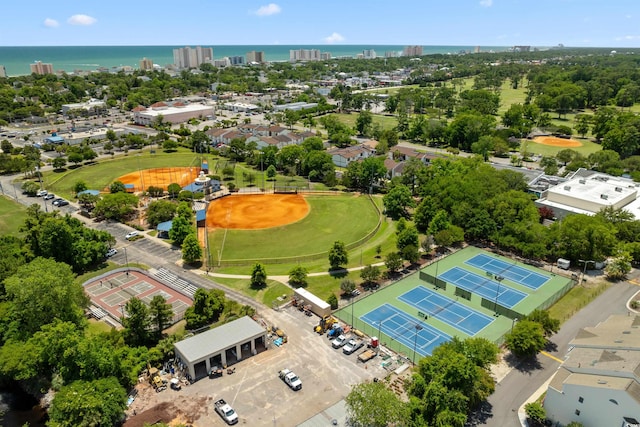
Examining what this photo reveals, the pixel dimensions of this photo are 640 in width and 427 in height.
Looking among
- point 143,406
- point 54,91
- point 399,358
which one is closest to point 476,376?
point 399,358

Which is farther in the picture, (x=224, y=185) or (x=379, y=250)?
(x=224, y=185)

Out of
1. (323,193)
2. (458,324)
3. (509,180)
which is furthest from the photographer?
(323,193)

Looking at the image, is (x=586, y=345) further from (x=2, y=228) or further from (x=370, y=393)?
(x=2, y=228)

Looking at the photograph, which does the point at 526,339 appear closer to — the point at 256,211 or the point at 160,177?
the point at 256,211

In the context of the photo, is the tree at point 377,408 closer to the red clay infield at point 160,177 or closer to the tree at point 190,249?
the tree at point 190,249

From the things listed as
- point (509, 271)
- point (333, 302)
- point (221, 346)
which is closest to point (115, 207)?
point (221, 346)

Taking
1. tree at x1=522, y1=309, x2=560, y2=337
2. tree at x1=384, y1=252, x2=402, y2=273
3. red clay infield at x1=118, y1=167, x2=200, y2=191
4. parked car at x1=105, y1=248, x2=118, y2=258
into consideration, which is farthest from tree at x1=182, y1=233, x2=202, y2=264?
tree at x1=522, y1=309, x2=560, y2=337
